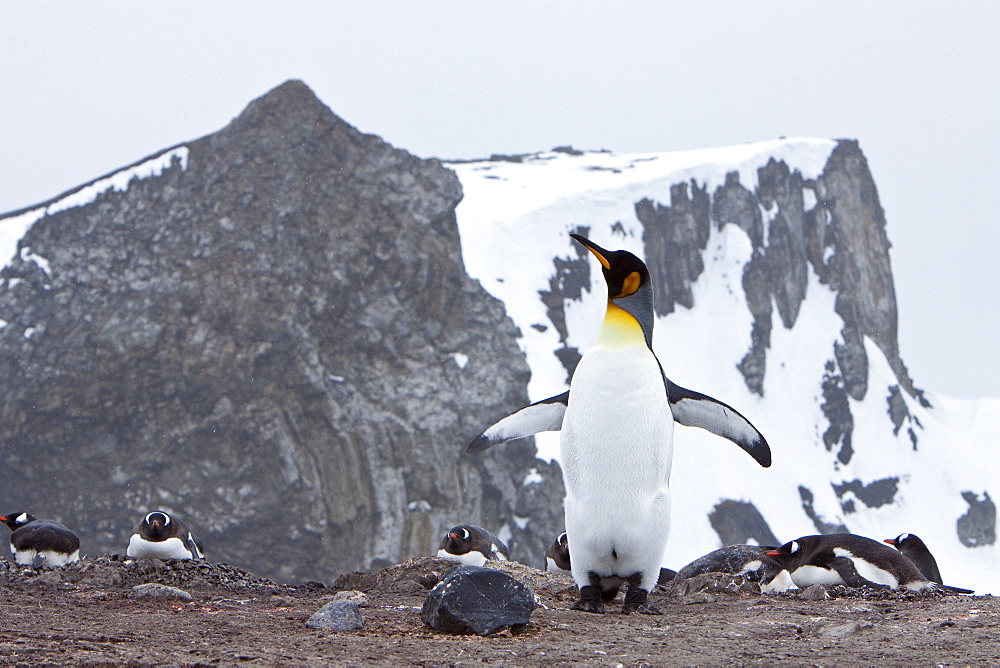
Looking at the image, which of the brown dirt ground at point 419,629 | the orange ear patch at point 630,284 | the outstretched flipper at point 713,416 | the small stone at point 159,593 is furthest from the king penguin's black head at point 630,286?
the small stone at point 159,593

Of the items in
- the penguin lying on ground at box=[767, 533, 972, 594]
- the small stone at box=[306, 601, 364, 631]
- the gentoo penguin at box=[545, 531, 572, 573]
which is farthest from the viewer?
the gentoo penguin at box=[545, 531, 572, 573]

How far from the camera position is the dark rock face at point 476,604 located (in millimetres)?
4168

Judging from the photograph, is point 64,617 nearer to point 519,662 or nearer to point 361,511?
point 519,662

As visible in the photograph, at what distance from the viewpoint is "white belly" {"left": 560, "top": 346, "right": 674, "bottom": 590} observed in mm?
5648

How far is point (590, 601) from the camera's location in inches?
220

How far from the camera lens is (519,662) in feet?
11.5

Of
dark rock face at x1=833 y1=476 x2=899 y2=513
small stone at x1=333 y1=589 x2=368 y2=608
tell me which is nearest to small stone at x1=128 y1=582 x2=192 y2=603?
small stone at x1=333 y1=589 x2=368 y2=608

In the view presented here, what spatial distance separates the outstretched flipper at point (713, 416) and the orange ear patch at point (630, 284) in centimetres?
62

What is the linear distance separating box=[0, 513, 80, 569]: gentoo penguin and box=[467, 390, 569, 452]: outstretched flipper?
4.15 m

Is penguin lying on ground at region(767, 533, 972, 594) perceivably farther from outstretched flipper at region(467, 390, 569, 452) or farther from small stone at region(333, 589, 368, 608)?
small stone at region(333, 589, 368, 608)

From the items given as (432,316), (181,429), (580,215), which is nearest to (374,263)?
(432,316)

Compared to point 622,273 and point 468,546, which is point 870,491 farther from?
point 622,273

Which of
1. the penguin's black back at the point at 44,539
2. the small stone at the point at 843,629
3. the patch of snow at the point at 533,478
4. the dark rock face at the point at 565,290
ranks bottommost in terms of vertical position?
the small stone at the point at 843,629

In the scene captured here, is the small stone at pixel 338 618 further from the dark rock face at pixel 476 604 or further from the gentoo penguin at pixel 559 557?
the gentoo penguin at pixel 559 557
